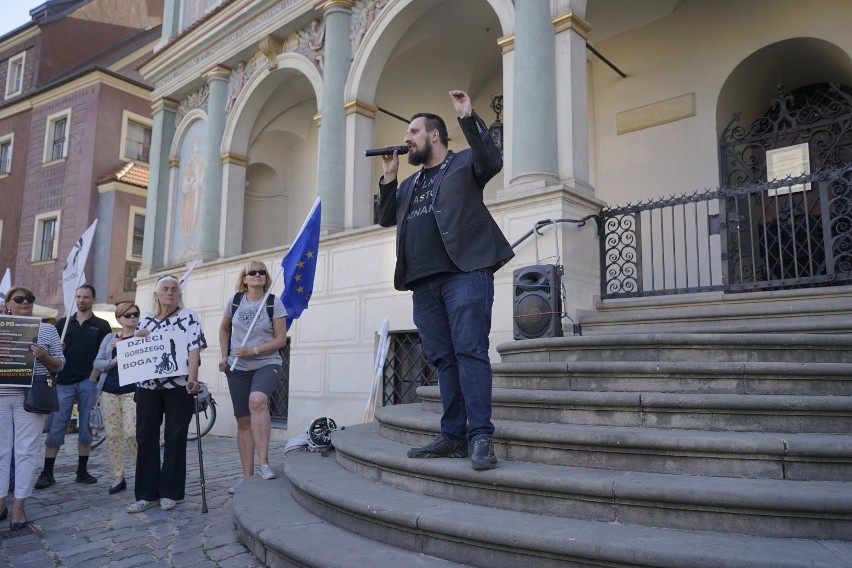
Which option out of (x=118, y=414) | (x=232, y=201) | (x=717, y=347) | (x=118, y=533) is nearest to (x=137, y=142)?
(x=232, y=201)

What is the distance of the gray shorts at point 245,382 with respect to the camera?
5305mm

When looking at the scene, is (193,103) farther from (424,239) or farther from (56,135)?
(424,239)

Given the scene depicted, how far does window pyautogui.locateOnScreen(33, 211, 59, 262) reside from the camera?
74.6 feet

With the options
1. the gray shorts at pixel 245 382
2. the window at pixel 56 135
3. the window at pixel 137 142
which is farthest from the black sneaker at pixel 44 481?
the window at pixel 56 135

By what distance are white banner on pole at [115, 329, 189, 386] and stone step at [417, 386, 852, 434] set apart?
2908 millimetres

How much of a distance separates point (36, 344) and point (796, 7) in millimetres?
10176

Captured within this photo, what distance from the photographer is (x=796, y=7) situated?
927cm

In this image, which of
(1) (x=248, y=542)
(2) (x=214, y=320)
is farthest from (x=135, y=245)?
(1) (x=248, y=542)

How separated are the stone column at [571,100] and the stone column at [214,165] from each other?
25.8 feet

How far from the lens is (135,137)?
2383 centimetres

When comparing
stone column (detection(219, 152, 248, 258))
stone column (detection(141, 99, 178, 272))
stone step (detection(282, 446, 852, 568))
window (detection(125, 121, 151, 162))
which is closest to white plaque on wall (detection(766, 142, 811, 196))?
stone step (detection(282, 446, 852, 568))

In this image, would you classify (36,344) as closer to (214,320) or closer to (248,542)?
(248,542)

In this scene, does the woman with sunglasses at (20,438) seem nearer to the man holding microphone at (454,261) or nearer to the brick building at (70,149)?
the man holding microphone at (454,261)

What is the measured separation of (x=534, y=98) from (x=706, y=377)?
15.6 feet
